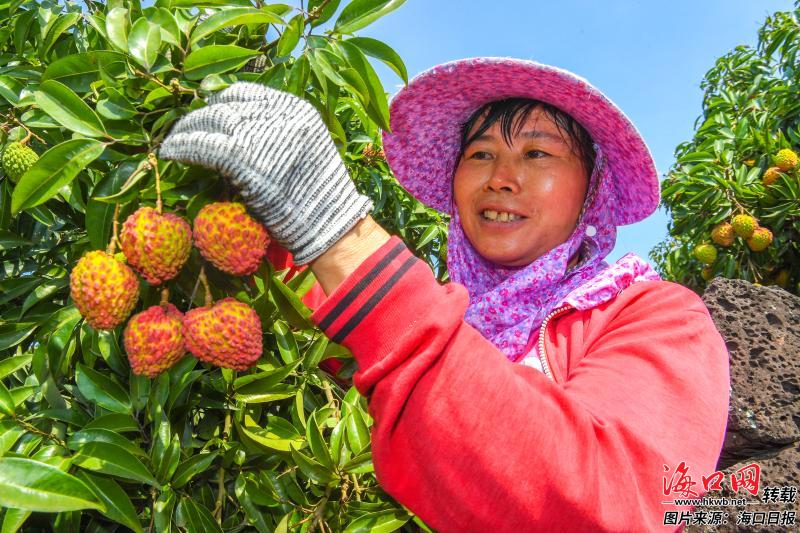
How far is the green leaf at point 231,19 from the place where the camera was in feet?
2.90

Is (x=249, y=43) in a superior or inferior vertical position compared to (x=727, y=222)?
inferior

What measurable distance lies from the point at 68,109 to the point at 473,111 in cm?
99

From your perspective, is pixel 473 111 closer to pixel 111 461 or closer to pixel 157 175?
pixel 157 175

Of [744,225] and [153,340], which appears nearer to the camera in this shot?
[153,340]

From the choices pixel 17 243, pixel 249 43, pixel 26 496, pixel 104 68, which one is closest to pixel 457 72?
pixel 249 43

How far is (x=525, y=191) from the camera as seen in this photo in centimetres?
132

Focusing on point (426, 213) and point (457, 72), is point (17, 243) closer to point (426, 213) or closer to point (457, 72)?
point (457, 72)

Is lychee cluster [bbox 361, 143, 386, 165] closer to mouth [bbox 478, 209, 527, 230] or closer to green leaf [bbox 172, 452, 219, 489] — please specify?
mouth [bbox 478, 209, 527, 230]

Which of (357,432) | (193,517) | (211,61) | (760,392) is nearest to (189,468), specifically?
(193,517)

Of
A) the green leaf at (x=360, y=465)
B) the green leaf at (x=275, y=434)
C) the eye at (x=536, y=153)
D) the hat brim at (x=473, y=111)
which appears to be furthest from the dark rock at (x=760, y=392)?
the green leaf at (x=275, y=434)

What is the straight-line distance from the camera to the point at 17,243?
47.6 inches

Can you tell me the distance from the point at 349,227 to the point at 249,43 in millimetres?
535

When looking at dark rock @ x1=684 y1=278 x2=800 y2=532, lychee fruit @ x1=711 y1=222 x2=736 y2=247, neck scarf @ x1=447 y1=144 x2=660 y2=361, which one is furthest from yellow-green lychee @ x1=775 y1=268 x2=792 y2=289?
neck scarf @ x1=447 y1=144 x2=660 y2=361

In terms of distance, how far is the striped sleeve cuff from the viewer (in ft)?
2.47
